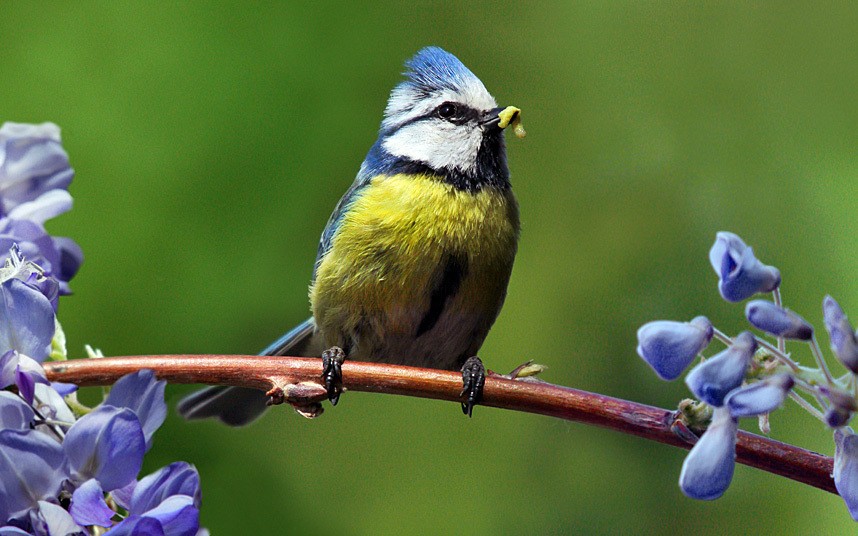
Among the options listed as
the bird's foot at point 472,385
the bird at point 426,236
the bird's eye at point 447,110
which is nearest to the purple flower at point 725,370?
the bird's foot at point 472,385

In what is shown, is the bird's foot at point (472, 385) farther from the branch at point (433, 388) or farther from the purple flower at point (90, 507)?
the purple flower at point (90, 507)

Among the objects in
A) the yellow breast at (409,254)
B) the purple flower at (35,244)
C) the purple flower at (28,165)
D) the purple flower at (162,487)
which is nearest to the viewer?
the purple flower at (162,487)

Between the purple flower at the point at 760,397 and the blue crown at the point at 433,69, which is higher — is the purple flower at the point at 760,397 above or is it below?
below

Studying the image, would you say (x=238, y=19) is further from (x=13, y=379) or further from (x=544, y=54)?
(x=13, y=379)

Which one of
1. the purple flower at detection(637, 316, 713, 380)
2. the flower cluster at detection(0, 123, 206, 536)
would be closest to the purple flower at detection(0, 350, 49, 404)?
the flower cluster at detection(0, 123, 206, 536)

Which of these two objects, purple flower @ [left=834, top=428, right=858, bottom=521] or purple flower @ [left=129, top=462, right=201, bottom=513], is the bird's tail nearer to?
purple flower @ [left=129, top=462, right=201, bottom=513]

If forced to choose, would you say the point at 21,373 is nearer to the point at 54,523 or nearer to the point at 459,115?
the point at 54,523
